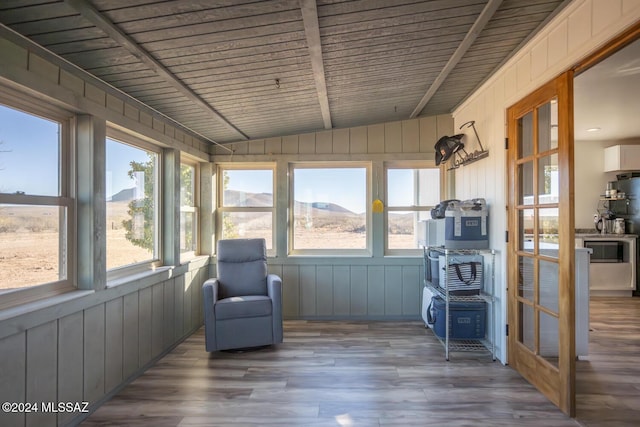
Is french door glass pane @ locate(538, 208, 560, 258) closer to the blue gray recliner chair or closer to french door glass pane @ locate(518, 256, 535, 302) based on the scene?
french door glass pane @ locate(518, 256, 535, 302)

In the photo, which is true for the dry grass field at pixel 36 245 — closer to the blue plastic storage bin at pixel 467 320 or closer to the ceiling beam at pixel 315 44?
the ceiling beam at pixel 315 44

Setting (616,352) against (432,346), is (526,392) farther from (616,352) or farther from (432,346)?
(616,352)

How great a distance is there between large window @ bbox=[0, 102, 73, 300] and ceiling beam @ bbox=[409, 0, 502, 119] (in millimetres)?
2662

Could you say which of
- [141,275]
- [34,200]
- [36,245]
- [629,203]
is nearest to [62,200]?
[34,200]

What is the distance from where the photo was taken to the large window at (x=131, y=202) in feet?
8.74

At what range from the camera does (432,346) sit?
3.34 metres

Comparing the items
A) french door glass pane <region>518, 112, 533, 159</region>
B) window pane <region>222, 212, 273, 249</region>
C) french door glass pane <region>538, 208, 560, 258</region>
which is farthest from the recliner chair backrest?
french door glass pane <region>518, 112, 533, 159</region>

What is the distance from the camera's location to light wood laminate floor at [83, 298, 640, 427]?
2.15 metres

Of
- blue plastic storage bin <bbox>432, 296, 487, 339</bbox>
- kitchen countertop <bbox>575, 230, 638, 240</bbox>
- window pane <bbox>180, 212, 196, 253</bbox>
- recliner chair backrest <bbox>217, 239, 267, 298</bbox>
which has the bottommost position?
blue plastic storage bin <bbox>432, 296, 487, 339</bbox>

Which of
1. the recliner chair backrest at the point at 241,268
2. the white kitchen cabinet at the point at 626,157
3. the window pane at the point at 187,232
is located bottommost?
the recliner chair backrest at the point at 241,268

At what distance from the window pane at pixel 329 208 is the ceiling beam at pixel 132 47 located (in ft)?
5.57

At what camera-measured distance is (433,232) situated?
3.56m

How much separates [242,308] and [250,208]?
5.10ft

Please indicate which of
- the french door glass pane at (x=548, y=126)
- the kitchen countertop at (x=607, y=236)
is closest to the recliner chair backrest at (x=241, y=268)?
the french door glass pane at (x=548, y=126)
